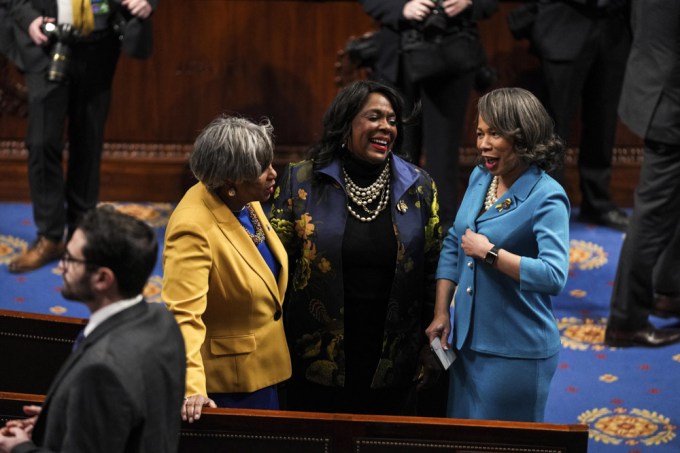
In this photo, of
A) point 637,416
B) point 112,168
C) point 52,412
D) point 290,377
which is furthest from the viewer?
point 112,168

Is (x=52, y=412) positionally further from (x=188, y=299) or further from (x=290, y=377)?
(x=290, y=377)

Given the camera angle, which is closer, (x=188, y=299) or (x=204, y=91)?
(x=188, y=299)

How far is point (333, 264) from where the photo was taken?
10.9 ft

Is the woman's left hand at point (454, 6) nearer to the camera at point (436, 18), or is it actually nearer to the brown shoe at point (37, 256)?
the camera at point (436, 18)

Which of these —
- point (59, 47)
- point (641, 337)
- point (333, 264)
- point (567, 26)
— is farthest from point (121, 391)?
point (567, 26)

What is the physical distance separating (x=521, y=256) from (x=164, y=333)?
3.96 feet

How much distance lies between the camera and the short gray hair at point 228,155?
3.00 m

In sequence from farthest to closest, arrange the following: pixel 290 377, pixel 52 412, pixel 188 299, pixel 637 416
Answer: pixel 637 416 → pixel 290 377 → pixel 188 299 → pixel 52 412

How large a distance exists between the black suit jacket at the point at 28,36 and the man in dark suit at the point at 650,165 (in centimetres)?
218

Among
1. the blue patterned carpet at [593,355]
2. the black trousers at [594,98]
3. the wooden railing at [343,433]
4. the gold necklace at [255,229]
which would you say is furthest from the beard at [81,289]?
the black trousers at [594,98]

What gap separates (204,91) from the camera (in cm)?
610

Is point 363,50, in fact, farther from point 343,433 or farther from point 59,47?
point 343,433

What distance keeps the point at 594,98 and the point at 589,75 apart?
4.9 inches

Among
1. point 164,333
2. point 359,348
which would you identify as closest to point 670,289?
point 359,348
